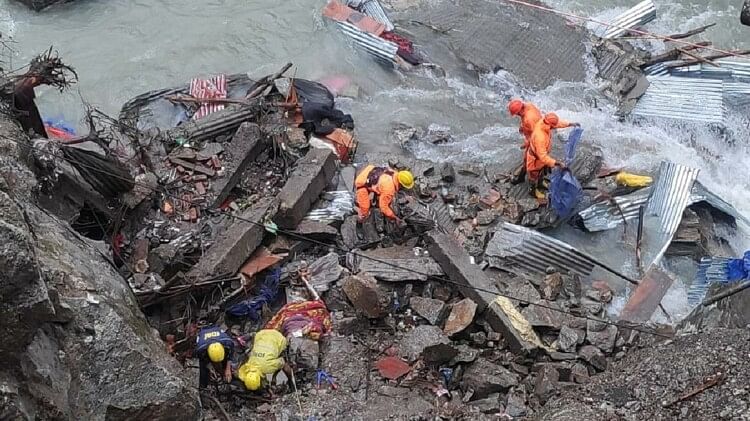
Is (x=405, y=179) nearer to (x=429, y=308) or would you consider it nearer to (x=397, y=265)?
(x=397, y=265)

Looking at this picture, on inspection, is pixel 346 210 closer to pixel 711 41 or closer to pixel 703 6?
pixel 711 41

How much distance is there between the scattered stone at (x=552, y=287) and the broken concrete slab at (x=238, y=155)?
13.7 feet

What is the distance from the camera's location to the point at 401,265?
8414mm

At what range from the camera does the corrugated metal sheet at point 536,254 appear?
8.85 metres

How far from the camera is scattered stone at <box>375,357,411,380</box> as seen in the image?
293 inches

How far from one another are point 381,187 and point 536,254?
2114mm

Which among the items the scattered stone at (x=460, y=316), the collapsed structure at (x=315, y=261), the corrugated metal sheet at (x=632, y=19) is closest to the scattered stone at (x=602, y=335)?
the collapsed structure at (x=315, y=261)

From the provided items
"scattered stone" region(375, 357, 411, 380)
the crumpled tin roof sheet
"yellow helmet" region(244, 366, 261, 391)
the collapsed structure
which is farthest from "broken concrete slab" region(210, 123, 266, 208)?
the crumpled tin roof sheet

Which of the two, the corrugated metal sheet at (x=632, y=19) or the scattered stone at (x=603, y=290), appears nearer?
the scattered stone at (x=603, y=290)

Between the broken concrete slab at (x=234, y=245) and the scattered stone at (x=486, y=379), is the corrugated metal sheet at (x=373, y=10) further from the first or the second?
the scattered stone at (x=486, y=379)

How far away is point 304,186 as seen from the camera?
29.3 feet

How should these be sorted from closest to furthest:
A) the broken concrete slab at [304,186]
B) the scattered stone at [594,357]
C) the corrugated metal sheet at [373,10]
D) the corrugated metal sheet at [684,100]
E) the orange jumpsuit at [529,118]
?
the scattered stone at [594,357] < the broken concrete slab at [304,186] < the orange jumpsuit at [529,118] < the corrugated metal sheet at [684,100] < the corrugated metal sheet at [373,10]

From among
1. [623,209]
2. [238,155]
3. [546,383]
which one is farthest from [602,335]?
[238,155]

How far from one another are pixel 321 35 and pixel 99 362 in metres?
8.85
